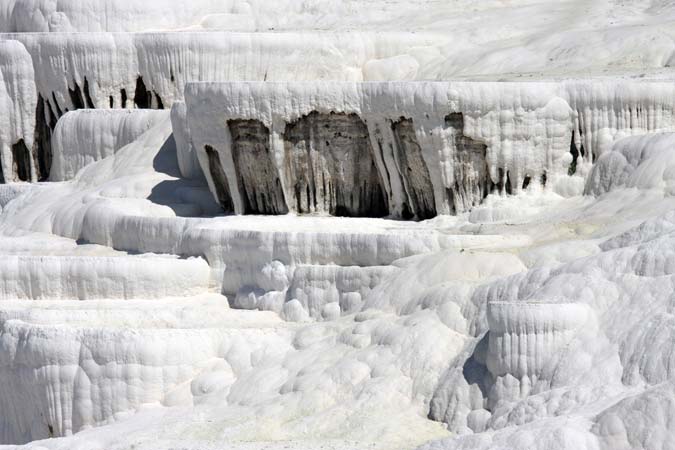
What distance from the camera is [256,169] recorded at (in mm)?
29188

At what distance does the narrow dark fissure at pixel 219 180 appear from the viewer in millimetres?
29734

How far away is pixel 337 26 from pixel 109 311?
14.5m

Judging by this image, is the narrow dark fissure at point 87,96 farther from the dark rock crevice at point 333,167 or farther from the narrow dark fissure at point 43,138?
the dark rock crevice at point 333,167

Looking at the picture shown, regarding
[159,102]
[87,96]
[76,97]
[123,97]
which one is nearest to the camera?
[159,102]

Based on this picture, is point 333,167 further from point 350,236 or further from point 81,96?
point 81,96

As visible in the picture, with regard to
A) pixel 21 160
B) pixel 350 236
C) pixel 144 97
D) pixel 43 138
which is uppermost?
pixel 144 97

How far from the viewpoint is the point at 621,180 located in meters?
25.3

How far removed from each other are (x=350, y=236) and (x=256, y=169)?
4794mm

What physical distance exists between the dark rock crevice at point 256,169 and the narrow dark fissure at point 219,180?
21.1 inches

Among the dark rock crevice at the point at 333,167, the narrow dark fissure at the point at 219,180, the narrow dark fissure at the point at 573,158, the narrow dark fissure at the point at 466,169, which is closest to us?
the narrow dark fissure at the point at 573,158

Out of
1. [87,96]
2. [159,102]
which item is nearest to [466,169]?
[159,102]

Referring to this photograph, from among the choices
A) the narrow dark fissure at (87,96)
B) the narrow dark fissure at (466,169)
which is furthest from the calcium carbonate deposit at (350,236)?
the narrow dark fissure at (87,96)

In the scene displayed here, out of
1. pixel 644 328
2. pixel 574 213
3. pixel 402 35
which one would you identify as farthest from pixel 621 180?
pixel 402 35

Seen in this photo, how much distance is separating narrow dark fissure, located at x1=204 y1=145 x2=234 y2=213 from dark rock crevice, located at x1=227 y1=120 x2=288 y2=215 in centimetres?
54
